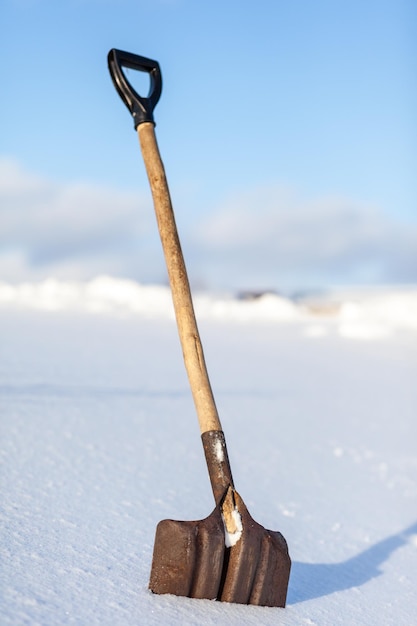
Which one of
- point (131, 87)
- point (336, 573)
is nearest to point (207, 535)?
point (336, 573)

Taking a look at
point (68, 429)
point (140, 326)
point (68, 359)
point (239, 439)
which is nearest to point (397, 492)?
point (239, 439)

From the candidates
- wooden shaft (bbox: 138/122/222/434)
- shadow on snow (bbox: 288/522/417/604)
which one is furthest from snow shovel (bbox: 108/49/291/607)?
shadow on snow (bbox: 288/522/417/604)

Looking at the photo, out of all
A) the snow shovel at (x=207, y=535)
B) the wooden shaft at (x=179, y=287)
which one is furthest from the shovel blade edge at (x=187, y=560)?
the wooden shaft at (x=179, y=287)

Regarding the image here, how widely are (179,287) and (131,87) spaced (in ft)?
2.09

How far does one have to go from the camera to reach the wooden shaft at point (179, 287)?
1857 mm

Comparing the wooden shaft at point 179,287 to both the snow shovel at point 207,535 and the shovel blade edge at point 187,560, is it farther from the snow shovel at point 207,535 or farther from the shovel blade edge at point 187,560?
the shovel blade edge at point 187,560

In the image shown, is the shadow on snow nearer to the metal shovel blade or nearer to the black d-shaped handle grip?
the metal shovel blade

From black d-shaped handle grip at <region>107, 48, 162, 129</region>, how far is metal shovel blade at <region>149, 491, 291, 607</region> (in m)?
1.13

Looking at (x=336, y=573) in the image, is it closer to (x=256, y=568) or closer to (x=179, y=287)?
(x=256, y=568)

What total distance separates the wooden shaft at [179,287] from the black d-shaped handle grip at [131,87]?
0.14ft

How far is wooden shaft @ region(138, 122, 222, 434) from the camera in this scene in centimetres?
186

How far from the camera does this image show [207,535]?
1.70 metres

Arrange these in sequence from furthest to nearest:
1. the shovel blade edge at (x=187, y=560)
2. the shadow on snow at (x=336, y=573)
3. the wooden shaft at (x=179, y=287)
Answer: the shadow on snow at (x=336, y=573) → the wooden shaft at (x=179, y=287) → the shovel blade edge at (x=187, y=560)

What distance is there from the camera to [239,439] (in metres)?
3.85
